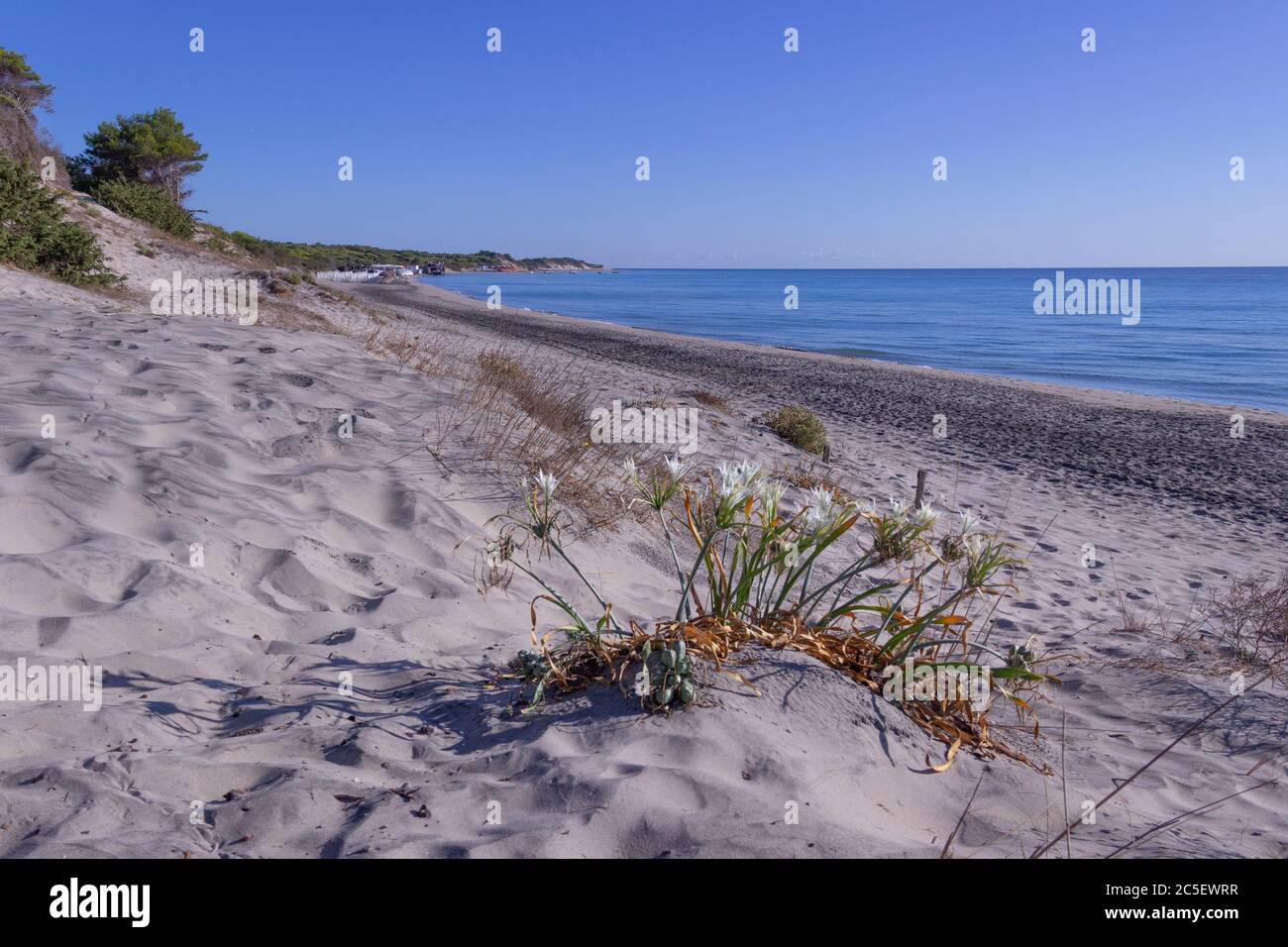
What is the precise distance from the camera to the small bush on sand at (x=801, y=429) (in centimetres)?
968

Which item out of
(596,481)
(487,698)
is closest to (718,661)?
(487,698)

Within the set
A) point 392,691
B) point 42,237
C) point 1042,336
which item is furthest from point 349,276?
point 392,691

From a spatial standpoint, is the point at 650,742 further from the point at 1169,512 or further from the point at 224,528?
the point at 1169,512

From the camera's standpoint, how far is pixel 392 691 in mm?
2828

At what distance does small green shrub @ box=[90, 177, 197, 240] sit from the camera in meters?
21.8

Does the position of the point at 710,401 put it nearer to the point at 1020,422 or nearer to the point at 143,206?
the point at 1020,422

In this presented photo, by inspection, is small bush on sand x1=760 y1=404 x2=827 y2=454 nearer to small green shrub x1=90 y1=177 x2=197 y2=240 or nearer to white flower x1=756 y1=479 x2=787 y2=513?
white flower x1=756 y1=479 x2=787 y2=513

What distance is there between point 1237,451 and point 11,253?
55.9 ft

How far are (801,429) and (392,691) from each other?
765cm

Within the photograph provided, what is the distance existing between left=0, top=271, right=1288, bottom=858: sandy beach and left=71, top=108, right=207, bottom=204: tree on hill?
27384 millimetres

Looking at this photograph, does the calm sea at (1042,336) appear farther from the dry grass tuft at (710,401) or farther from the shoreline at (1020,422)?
the dry grass tuft at (710,401)

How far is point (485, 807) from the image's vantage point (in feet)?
6.97
